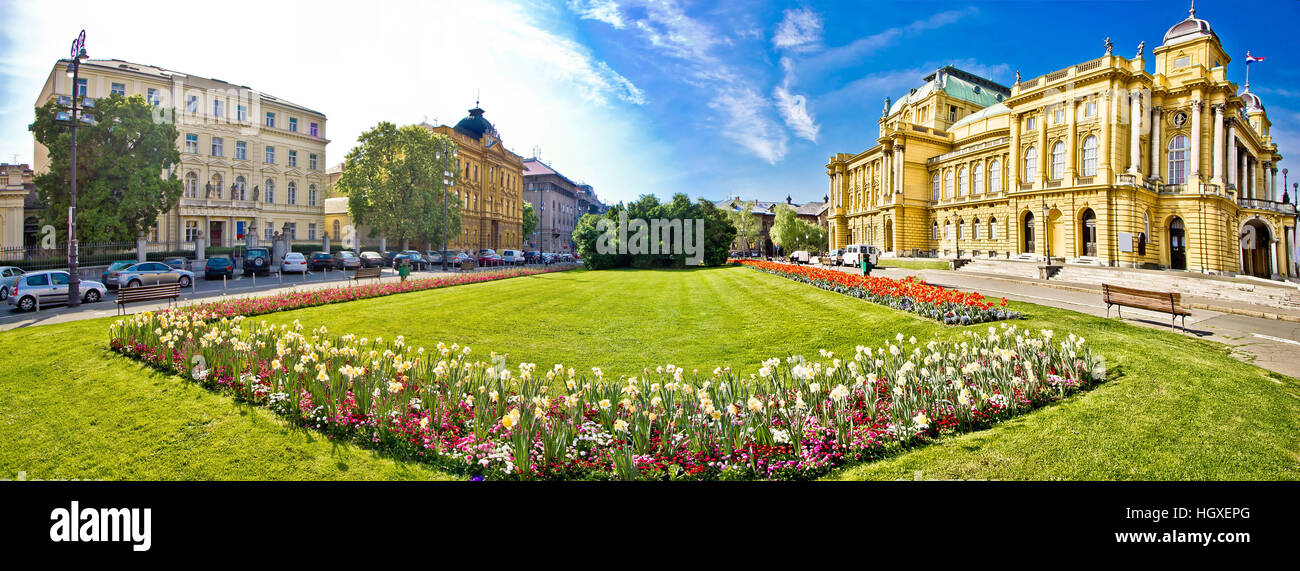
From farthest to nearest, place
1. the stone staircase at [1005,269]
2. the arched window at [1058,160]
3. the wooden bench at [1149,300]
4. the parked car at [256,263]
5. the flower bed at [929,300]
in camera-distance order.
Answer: the arched window at [1058,160] < the parked car at [256,263] < the stone staircase at [1005,269] < the flower bed at [929,300] < the wooden bench at [1149,300]

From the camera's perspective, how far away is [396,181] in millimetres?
42375

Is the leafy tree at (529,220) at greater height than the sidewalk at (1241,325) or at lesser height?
greater

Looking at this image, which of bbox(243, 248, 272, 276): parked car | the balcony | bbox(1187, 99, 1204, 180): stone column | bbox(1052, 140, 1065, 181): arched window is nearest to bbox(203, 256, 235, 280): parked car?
bbox(243, 248, 272, 276): parked car

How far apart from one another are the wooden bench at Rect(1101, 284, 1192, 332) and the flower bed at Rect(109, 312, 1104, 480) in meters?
5.23

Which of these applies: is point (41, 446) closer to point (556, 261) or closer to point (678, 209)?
point (678, 209)

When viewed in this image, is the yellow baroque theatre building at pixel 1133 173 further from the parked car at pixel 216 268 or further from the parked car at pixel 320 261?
the parked car at pixel 216 268

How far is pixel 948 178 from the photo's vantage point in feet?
176

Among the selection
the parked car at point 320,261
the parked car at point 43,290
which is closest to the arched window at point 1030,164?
the parked car at point 320,261

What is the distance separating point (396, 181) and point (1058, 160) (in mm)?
57297

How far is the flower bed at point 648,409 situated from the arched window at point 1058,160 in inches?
1758

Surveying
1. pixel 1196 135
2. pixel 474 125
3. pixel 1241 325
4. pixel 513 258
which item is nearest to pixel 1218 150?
pixel 1196 135

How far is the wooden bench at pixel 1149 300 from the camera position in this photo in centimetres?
967

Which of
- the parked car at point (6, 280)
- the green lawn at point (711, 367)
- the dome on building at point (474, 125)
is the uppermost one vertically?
the dome on building at point (474, 125)

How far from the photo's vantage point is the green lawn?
3963 millimetres
